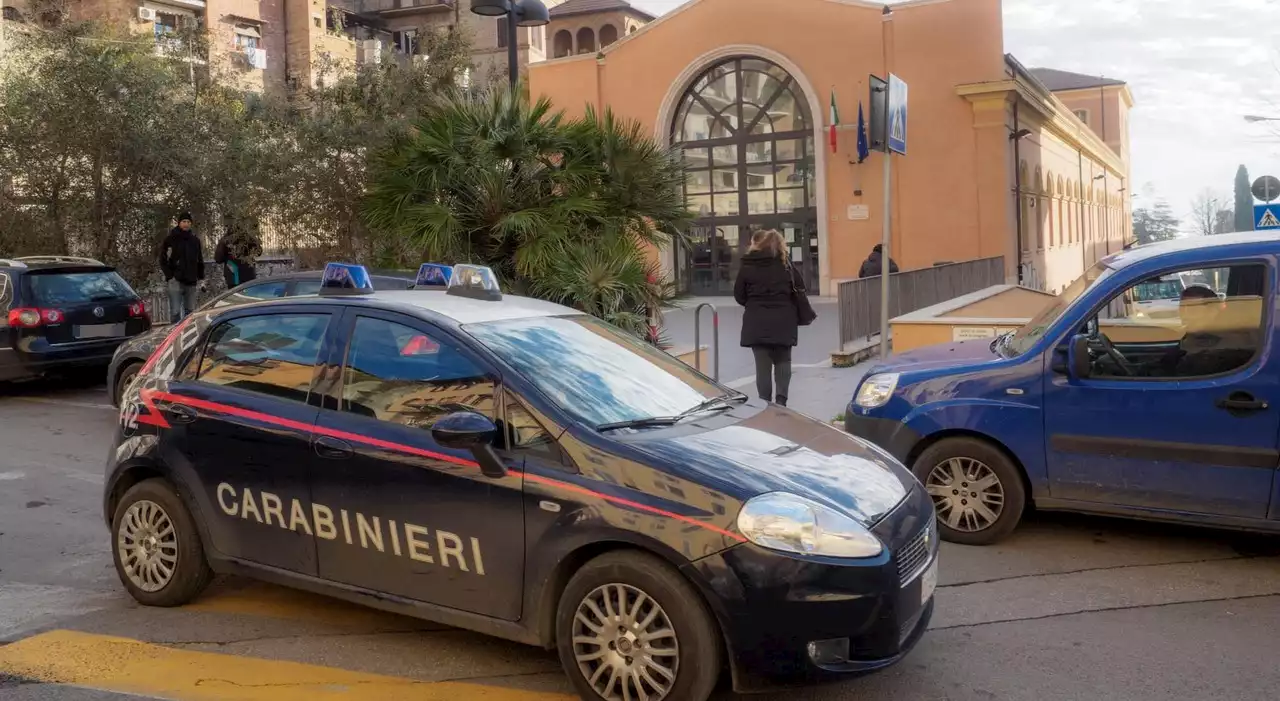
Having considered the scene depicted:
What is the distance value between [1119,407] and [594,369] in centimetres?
291

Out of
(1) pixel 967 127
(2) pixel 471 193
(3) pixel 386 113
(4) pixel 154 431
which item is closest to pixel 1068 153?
(1) pixel 967 127

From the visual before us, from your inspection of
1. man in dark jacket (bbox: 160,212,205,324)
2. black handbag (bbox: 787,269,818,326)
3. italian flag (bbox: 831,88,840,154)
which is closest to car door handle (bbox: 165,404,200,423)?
black handbag (bbox: 787,269,818,326)

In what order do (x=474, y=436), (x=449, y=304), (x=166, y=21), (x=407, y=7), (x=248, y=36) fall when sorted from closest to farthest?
(x=474, y=436)
(x=449, y=304)
(x=166, y=21)
(x=248, y=36)
(x=407, y=7)

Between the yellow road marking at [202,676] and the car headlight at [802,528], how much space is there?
3.47 ft

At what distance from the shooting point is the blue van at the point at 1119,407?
565 cm

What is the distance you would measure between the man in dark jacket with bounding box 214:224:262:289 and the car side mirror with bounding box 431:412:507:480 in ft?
44.9

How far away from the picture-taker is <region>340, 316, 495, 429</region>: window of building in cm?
444

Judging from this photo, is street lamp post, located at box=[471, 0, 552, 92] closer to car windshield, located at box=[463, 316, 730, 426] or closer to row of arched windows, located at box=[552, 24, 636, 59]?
car windshield, located at box=[463, 316, 730, 426]

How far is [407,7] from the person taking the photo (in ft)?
198

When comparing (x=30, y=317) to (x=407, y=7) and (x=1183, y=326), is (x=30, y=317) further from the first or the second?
(x=407, y=7)

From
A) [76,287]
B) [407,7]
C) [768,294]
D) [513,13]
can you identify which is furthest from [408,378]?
[407,7]

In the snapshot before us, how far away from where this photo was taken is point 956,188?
95.5 feet

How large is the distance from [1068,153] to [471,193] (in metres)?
40.9

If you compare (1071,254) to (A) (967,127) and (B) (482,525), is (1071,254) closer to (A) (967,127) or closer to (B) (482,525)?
(A) (967,127)
